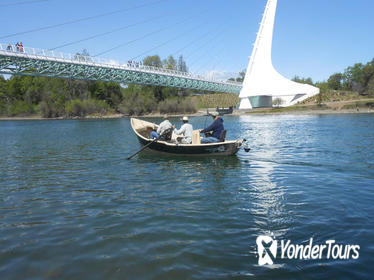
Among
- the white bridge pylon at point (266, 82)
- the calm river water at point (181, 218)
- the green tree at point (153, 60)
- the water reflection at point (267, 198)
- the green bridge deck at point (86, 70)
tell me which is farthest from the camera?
the green tree at point (153, 60)

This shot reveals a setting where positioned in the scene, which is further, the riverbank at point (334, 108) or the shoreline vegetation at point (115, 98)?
the shoreline vegetation at point (115, 98)

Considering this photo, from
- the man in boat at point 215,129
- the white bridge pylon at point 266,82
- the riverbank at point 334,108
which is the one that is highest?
the white bridge pylon at point 266,82

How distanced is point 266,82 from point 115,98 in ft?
138

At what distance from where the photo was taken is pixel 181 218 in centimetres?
547

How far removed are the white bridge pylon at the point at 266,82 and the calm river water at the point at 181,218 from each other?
59068mm

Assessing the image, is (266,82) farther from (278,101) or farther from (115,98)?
(115,98)

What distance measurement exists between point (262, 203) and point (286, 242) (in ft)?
6.03

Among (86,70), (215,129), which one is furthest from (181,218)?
(86,70)

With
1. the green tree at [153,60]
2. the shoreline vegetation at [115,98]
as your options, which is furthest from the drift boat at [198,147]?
the green tree at [153,60]

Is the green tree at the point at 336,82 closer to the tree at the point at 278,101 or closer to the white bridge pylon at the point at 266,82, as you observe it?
the white bridge pylon at the point at 266,82

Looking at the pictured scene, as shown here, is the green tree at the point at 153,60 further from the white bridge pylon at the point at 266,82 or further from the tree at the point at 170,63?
the white bridge pylon at the point at 266,82

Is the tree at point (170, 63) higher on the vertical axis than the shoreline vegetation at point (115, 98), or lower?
higher

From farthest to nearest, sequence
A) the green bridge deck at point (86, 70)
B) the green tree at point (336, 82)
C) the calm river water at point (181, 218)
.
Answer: the green tree at point (336, 82), the green bridge deck at point (86, 70), the calm river water at point (181, 218)

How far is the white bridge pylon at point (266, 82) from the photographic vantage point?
64125 millimetres
